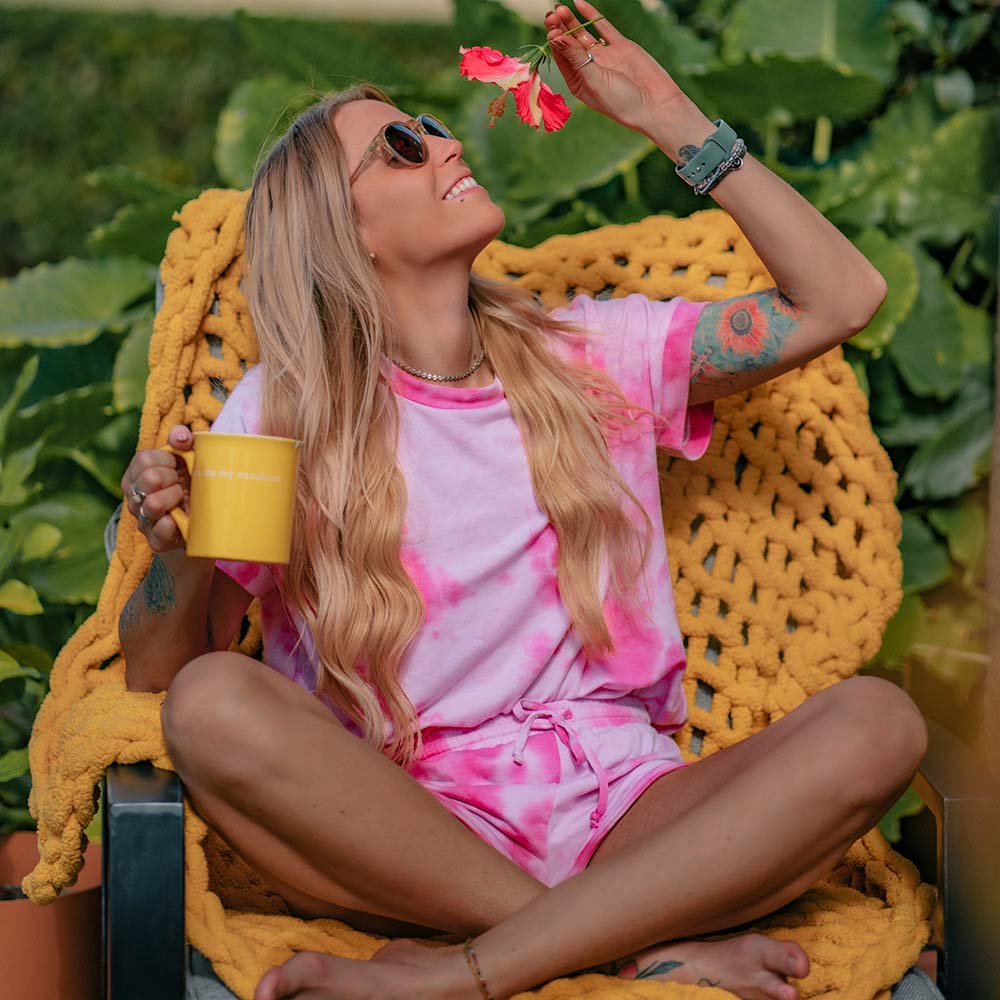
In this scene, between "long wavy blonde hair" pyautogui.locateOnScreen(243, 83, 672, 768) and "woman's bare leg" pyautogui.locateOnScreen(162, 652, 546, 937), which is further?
"long wavy blonde hair" pyautogui.locateOnScreen(243, 83, 672, 768)

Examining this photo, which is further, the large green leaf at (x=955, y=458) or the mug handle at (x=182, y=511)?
the large green leaf at (x=955, y=458)

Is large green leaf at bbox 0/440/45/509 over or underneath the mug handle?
underneath

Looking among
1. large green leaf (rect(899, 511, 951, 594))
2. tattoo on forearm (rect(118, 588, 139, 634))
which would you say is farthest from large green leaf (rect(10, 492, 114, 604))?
large green leaf (rect(899, 511, 951, 594))

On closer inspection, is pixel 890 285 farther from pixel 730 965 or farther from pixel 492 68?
pixel 730 965

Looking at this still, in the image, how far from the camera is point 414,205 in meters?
2.13

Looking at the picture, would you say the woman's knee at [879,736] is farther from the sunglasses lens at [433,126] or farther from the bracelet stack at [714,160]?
the sunglasses lens at [433,126]

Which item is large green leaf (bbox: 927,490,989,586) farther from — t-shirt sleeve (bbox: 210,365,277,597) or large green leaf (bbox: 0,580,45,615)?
large green leaf (bbox: 0,580,45,615)

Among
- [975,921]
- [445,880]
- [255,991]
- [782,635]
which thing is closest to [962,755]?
[975,921]

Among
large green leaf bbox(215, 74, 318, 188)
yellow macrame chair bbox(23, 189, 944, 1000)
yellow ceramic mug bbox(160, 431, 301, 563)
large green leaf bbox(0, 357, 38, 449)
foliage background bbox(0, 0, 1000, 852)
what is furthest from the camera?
large green leaf bbox(215, 74, 318, 188)

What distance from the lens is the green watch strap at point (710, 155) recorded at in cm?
212

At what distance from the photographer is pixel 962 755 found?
200cm

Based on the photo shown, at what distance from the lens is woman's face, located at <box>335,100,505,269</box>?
210cm

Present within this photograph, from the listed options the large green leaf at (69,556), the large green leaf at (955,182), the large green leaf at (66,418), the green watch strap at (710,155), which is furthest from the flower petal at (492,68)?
the large green leaf at (955,182)

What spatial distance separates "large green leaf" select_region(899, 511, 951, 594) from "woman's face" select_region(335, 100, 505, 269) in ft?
5.27
